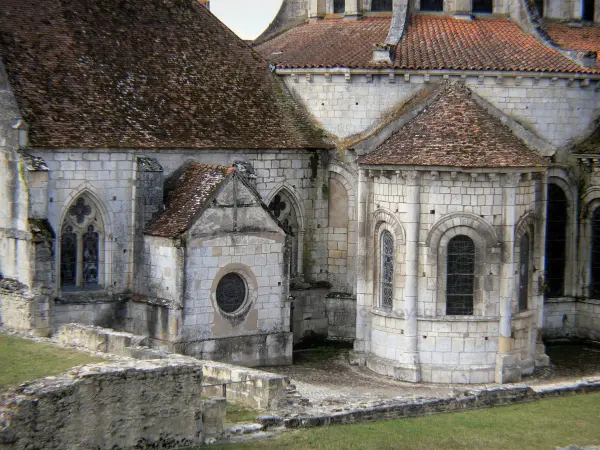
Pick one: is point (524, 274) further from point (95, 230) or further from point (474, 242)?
point (95, 230)

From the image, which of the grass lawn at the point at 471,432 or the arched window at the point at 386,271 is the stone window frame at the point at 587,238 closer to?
the arched window at the point at 386,271

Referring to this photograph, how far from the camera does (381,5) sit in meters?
39.8

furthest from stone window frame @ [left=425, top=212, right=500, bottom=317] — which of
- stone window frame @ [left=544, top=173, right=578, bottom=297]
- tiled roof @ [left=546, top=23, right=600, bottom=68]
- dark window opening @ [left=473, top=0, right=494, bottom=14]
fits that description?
dark window opening @ [left=473, top=0, right=494, bottom=14]

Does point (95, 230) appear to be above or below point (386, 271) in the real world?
above

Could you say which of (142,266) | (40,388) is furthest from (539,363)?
(40,388)

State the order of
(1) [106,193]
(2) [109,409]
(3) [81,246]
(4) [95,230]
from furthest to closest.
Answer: (4) [95,230], (1) [106,193], (3) [81,246], (2) [109,409]

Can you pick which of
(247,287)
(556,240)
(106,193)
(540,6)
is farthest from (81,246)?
(540,6)

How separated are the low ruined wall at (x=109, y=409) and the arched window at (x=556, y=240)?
58.4 feet

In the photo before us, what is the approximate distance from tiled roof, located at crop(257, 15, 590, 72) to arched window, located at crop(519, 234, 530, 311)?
5540mm

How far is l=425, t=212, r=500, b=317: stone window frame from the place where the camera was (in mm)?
31922

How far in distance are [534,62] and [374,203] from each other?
6.96 metres

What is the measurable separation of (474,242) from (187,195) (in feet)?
26.3

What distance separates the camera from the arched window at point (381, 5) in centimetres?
3972

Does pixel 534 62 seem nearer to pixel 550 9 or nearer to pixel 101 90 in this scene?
pixel 550 9
